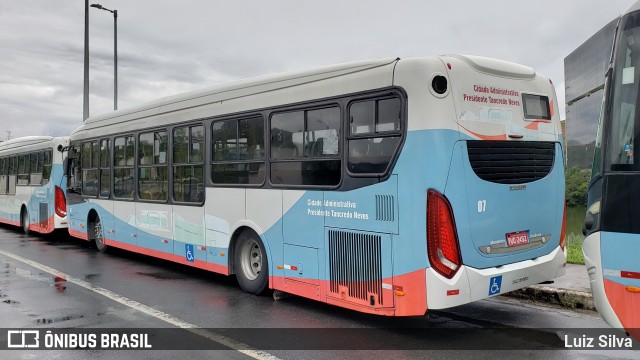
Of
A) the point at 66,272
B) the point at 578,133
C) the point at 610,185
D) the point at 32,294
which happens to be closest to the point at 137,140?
the point at 66,272

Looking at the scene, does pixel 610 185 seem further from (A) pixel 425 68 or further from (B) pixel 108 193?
(B) pixel 108 193

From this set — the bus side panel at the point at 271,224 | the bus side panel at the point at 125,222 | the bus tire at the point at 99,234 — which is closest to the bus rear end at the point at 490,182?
the bus side panel at the point at 271,224

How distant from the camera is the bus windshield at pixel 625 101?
4688 millimetres

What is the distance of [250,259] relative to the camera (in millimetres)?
8023

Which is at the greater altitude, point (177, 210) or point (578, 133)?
point (578, 133)

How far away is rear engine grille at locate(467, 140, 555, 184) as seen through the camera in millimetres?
5723

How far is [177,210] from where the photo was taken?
9.44m

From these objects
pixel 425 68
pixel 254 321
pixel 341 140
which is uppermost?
pixel 425 68

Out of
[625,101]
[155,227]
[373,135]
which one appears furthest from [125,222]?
[625,101]

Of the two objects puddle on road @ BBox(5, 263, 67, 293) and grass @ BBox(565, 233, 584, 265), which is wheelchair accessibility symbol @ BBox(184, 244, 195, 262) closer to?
puddle on road @ BBox(5, 263, 67, 293)

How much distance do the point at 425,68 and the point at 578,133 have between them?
986 cm

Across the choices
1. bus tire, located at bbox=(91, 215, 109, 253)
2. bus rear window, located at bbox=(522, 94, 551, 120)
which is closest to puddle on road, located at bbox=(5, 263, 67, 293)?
bus tire, located at bbox=(91, 215, 109, 253)

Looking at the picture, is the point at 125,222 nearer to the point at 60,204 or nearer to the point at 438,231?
the point at 60,204

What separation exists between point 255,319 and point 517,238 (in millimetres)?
3298
